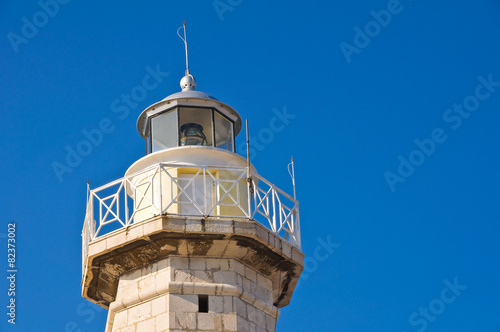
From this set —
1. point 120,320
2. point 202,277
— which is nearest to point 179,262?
point 202,277

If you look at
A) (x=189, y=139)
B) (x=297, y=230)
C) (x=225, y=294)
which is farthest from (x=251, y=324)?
(x=189, y=139)

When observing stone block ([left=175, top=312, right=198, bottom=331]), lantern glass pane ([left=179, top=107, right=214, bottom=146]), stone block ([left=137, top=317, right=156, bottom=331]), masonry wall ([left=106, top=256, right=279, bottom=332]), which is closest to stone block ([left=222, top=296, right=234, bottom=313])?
masonry wall ([left=106, top=256, right=279, bottom=332])

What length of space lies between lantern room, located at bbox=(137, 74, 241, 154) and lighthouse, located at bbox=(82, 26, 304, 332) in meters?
0.10

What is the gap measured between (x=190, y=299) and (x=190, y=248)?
2.34ft

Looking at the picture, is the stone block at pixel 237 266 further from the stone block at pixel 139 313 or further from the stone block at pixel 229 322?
the stone block at pixel 139 313

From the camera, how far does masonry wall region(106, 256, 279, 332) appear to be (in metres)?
14.8

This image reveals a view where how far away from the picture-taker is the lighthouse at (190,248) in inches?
590

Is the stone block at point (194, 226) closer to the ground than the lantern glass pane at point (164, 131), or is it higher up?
closer to the ground

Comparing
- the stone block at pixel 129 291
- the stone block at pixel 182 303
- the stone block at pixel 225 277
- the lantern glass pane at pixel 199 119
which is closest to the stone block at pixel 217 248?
the stone block at pixel 225 277

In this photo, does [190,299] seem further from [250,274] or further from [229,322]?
[250,274]

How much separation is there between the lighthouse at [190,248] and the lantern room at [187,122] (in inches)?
4.0

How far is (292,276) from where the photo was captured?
53.4 ft

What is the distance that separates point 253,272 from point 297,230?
919mm

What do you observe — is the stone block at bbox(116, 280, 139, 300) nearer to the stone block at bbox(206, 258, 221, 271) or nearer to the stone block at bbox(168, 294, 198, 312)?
the stone block at bbox(168, 294, 198, 312)
